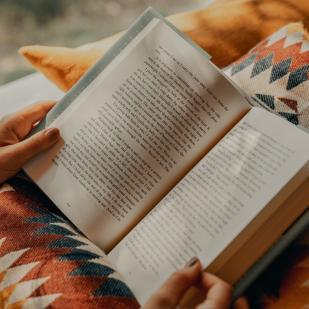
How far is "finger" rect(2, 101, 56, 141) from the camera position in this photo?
81 centimetres

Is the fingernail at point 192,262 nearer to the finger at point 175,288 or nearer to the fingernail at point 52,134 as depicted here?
the finger at point 175,288

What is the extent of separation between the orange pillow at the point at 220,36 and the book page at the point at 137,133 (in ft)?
0.79

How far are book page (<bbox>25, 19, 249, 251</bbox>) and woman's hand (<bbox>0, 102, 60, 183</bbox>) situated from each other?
0.02 metres

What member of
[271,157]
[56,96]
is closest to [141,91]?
[271,157]

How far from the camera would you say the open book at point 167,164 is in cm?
60

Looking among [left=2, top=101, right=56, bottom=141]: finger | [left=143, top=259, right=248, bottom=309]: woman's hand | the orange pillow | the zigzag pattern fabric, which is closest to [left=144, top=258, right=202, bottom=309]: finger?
[left=143, top=259, right=248, bottom=309]: woman's hand

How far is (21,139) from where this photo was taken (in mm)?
832

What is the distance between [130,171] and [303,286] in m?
0.27

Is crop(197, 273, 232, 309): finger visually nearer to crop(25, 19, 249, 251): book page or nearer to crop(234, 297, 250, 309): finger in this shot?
crop(234, 297, 250, 309): finger

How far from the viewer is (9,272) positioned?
657 millimetres

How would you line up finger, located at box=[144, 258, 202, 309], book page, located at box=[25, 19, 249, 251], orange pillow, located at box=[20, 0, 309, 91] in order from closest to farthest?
1. finger, located at box=[144, 258, 202, 309]
2. book page, located at box=[25, 19, 249, 251]
3. orange pillow, located at box=[20, 0, 309, 91]

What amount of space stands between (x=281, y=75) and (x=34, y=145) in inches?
15.6

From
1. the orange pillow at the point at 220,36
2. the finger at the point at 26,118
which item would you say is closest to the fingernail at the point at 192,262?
the finger at the point at 26,118

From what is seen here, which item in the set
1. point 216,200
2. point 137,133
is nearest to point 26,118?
point 137,133
